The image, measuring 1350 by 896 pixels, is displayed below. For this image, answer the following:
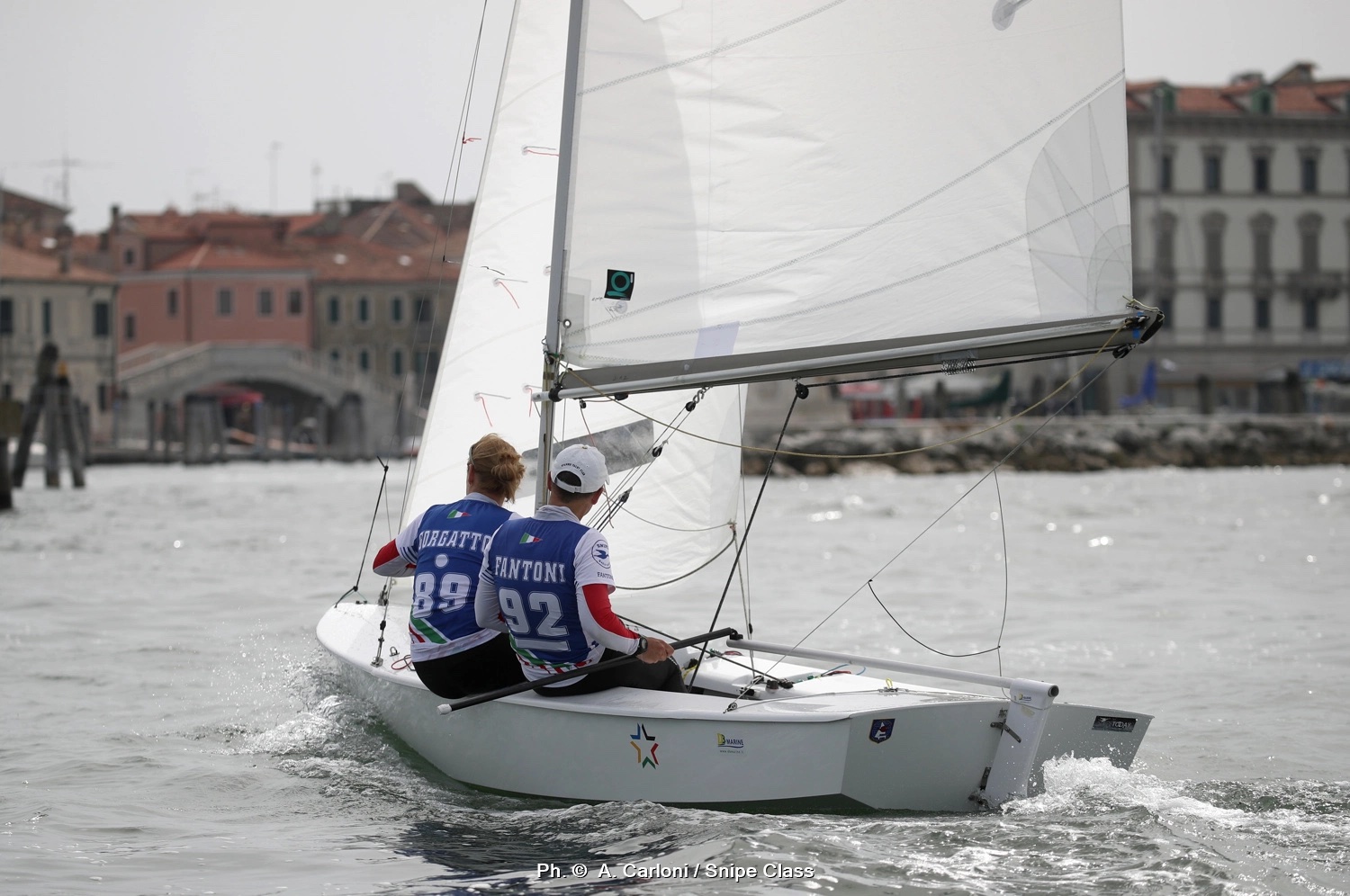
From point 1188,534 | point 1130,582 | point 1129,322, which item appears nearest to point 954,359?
point 1129,322

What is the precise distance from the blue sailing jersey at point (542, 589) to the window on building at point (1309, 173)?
2446 inches

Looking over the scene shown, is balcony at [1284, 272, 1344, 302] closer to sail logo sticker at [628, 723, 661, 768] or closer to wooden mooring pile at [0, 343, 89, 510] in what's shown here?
wooden mooring pile at [0, 343, 89, 510]

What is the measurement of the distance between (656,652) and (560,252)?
168 centimetres

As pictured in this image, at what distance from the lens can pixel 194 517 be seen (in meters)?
23.0

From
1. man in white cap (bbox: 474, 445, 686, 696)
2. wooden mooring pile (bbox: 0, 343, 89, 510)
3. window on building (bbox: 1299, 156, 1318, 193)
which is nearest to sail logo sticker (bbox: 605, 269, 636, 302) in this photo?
man in white cap (bbox: 474, 445, 686, 696)

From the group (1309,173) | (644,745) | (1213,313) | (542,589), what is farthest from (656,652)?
(1309,173)

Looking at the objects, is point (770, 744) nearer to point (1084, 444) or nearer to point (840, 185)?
point (840, 185)

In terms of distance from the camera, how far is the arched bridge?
48719mm

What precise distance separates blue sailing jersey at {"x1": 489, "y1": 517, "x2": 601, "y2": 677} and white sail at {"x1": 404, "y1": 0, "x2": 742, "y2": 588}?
5.35 feet

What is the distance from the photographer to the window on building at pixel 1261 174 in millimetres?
61531

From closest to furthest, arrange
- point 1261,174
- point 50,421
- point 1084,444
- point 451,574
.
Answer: point 451,574 → point 50,421 → point 1084,444 → point 1261,174

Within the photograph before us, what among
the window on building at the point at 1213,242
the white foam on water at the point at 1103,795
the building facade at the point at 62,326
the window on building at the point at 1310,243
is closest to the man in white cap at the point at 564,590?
the white foam on water at the point at 1103,795

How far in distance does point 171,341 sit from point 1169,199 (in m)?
37.3

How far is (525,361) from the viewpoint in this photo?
25.8ft
